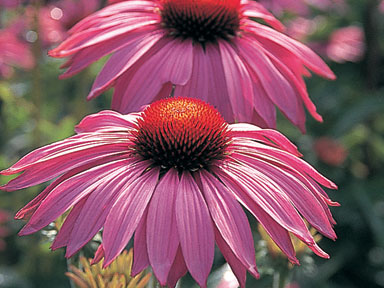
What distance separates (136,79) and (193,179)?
323 millimetres

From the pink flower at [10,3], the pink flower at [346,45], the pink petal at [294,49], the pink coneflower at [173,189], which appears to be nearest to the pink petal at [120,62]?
the pink coneflower at [173,189]

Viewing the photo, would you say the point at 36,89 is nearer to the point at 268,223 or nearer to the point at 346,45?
the point at 268,223

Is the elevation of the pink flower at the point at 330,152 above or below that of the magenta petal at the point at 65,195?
below

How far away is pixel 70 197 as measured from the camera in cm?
82

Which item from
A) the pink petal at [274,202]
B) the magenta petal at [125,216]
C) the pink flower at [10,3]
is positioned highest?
the pink flower at [10,3]

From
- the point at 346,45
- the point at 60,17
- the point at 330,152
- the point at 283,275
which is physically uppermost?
the point at 60,17

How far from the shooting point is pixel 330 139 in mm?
2301

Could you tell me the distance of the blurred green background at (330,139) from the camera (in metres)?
1.80

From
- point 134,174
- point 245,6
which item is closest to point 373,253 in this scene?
point 245,6

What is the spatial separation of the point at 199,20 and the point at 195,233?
2.09 feet

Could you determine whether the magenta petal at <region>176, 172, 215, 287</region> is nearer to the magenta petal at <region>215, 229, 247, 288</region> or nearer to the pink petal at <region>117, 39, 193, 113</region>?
the magenta petal at <region>215, 229, 247, 288</region>

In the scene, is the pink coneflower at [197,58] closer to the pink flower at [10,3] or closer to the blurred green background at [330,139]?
the blurred green background at [330,139]

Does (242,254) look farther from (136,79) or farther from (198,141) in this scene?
(136,79)

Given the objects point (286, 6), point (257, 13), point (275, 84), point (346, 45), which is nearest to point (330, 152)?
point (346, 45)
